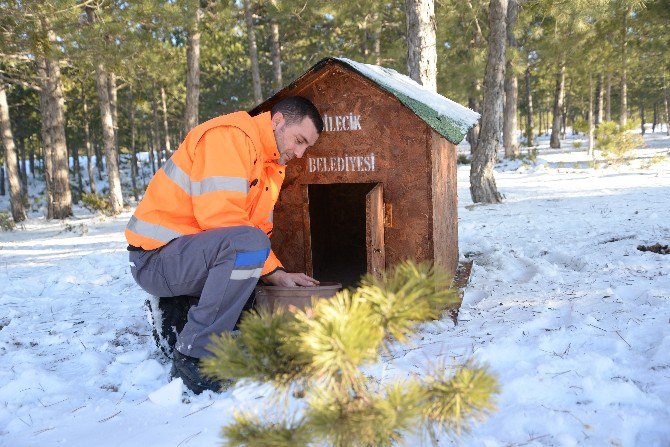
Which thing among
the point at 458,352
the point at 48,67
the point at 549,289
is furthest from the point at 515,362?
the point at 48,67

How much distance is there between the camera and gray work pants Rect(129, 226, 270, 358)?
2.19m

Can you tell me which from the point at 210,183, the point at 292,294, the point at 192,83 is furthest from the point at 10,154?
the point at 292,294

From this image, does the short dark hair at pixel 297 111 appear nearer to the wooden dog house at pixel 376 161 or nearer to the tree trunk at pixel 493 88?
the wooden dog house at pixel 376 161

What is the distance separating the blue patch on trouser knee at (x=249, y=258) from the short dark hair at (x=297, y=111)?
72 centimetres

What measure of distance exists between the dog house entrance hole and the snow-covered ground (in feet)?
3.71

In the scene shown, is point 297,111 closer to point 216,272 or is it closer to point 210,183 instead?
point 210,183

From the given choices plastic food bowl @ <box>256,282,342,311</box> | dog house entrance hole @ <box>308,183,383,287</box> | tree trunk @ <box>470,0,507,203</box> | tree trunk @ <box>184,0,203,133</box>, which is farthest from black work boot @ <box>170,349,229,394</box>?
tree trunk @ <box>184,0,203,133</box>

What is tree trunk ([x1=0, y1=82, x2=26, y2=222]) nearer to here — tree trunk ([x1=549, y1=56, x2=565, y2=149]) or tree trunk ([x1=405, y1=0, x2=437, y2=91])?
tree trunk ([x1=405, y1=0, x2=437, y2=91])

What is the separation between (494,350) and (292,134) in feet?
4.76

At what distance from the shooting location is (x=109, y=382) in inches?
94.0

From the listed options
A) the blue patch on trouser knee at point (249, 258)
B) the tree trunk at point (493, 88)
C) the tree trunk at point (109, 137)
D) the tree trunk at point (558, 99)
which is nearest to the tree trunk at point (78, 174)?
the tree trunk at point (109, 137)

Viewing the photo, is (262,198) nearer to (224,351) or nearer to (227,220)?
(227,220)

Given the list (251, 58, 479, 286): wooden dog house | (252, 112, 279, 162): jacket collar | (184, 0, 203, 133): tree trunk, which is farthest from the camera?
(184, 0, 203, 133): tree trunk

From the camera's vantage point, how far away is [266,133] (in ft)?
7.88
